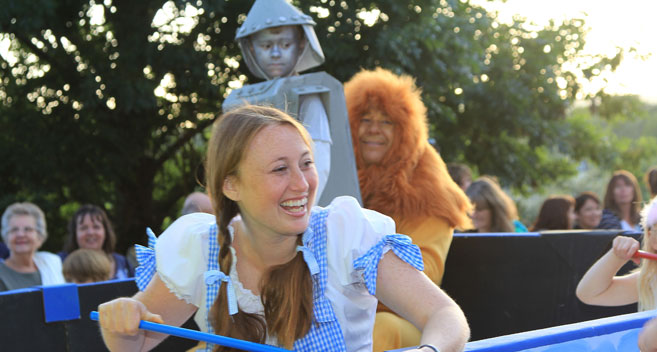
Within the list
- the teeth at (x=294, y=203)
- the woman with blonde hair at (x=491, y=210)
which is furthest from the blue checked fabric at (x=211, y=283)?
the woman with blonde hair at (x=491, y=210)

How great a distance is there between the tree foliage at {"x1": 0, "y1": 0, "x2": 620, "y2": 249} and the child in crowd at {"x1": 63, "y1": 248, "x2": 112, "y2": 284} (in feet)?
9.26

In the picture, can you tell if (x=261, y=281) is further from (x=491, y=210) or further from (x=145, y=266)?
(x=491, y=210)

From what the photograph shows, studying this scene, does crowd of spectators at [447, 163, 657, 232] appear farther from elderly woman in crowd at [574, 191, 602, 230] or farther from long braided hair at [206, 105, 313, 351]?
long braided hair at [206, 105, 313, 351]

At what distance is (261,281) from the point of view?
1.82 metres

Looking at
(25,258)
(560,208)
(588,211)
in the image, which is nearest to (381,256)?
(25,258)

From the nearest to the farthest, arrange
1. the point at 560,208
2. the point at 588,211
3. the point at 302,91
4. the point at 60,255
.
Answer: the point at 302,91, the point at 60,255, the point at 560,208, the point at 588,211

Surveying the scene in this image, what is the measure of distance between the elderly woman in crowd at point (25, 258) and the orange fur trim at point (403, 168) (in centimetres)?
217

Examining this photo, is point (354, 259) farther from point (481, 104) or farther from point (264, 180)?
point (481, 104)

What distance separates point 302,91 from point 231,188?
141 centimetres

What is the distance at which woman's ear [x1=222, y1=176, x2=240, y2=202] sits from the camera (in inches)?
70.9

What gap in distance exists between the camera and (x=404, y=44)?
6.96m

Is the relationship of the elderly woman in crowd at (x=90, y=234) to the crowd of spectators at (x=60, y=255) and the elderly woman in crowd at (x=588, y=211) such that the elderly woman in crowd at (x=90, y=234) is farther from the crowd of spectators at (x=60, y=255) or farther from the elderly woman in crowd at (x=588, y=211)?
the elderly woman in crowd at (x=588, y=211)

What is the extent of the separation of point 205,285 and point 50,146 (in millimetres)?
6154

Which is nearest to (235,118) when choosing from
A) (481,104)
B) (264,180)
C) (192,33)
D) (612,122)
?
(264,180)
